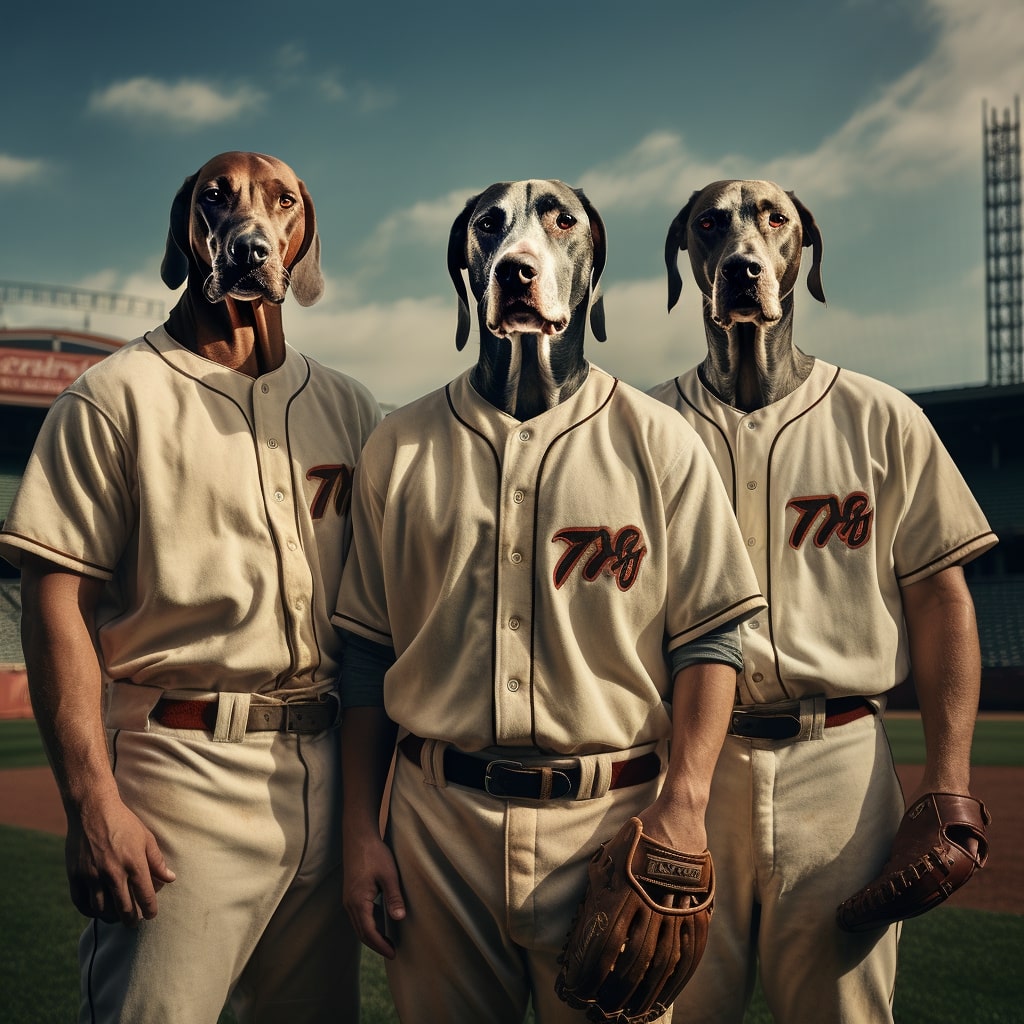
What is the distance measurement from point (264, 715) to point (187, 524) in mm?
478

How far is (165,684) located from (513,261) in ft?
4.08

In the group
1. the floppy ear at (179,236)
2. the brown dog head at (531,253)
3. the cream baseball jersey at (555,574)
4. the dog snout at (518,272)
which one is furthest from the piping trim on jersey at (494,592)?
the floppy ear at (179,236)

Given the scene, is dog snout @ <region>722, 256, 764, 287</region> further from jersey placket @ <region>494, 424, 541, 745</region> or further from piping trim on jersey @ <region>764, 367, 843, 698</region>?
jersey placket @ <region>494, 424, 541, 745</region>

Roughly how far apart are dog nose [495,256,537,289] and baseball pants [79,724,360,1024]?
1.16 metres

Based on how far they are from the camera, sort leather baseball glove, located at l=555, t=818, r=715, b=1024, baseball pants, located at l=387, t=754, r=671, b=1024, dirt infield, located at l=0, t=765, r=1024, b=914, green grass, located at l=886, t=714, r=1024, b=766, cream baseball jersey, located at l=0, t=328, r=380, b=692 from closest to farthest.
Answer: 1. leather baseball glove, located at l=555, t=818, r=715, b=1024
2. baseball pants, located at l=387, t=754, r=671, b=1024
3. cream baseball jersey, located at l=0, t=328, r=380, b=692
4. dirt infield, located at l=0, t=765, r=1024, b=914
5. green grass, located at l=886, t=714, r=1024, b=766

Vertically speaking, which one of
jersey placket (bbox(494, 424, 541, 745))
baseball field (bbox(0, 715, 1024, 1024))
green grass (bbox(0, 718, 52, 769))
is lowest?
green grass (bbox(0, 718, 52, 769))

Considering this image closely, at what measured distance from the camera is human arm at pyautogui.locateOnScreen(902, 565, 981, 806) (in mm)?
2559

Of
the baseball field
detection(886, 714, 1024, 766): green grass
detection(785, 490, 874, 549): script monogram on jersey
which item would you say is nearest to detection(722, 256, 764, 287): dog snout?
detection(785, 490, 874, 549): script monogram on jersey

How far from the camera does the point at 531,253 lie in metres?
2.31

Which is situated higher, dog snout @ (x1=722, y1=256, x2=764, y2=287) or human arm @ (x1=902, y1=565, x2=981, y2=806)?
dog snout @ (x1=722, y1=256, x2=764, y2=287)

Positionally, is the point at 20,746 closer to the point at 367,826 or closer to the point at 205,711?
the point at 205,711

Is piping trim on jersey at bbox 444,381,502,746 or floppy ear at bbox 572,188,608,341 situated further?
floppy ear at bbox 572,188,608,341

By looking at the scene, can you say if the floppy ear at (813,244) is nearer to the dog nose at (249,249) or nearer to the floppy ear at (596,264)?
the floppy ear at (596,264)

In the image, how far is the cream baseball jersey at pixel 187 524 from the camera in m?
2.46
